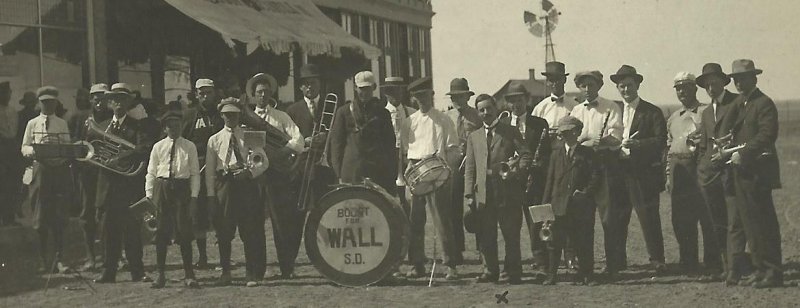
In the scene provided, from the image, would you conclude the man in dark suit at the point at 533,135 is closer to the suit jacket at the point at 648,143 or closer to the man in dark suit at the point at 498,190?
the man in dark suit at the point at 498,190

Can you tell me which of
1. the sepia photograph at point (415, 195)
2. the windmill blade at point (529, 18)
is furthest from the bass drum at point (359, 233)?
the windmill blade at point (529, 18)

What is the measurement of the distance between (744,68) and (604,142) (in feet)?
5.00

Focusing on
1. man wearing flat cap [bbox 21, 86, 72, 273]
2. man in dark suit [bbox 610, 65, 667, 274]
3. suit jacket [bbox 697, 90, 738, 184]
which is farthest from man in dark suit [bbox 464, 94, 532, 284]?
man wearing flat cap [bbox 21, 86, 72, 273]

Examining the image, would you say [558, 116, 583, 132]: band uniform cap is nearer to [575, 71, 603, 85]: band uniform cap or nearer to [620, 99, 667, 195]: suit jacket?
[575, 71, 603, 85]: band uniform cap

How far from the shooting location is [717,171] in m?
10.5

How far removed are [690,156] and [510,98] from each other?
185 centimetres

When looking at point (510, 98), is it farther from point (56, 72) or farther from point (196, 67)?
point (196, 67)

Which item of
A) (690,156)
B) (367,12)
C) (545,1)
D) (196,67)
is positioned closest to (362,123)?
(690,156)

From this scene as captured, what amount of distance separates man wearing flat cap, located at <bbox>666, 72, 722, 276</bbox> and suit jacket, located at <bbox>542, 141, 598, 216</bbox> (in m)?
1.13

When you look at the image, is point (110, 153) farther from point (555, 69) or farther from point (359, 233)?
point (555, 69)

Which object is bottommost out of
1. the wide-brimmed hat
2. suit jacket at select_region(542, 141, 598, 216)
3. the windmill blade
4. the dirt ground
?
the dirt ground

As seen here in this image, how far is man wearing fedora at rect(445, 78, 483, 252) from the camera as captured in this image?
11.7 meters

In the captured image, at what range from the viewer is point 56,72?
16328 millimetres

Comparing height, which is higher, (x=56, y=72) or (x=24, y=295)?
(x=56, y=72)
